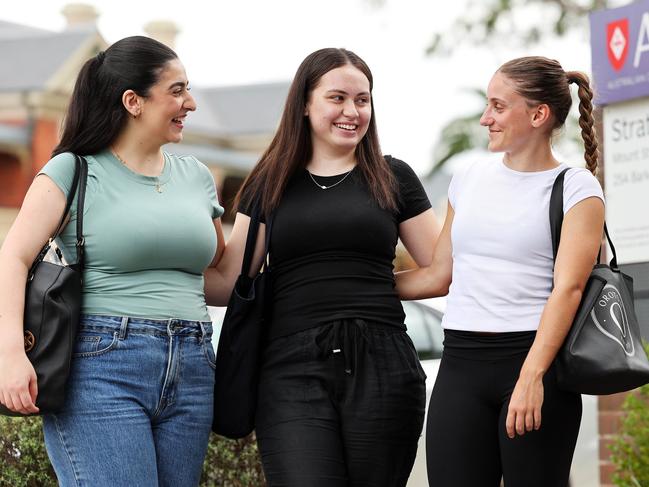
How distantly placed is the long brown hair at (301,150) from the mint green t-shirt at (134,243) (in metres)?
0.43

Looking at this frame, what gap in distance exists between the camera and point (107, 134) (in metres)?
3.79

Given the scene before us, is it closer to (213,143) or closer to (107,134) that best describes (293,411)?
(107,134)

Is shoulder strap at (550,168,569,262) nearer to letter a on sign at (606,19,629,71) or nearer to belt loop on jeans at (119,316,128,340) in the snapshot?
belt loop on jeans at (119,316,128,340)

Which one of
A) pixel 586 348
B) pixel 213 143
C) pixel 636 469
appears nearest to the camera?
pixel 586 348

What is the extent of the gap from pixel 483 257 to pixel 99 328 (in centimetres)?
115

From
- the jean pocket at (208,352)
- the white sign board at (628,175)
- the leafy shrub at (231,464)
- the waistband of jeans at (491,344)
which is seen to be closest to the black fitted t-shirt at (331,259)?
the jean pocket at (208,352)

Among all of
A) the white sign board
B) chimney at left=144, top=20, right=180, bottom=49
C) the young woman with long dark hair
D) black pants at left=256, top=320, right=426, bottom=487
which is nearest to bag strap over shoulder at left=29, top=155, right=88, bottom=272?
black pants at left=256, top=320, right=426, bottom=487

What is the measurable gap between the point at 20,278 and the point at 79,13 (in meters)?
29.8

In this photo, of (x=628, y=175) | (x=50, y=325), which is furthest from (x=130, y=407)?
(x=628, y=175)

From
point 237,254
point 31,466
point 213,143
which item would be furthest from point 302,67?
point 213,143

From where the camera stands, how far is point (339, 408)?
3922 millimetres

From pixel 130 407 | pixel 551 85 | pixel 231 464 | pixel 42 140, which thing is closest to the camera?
pixel 130 407

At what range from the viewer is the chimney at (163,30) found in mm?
30281

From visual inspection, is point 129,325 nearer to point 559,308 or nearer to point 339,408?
point 339,408
